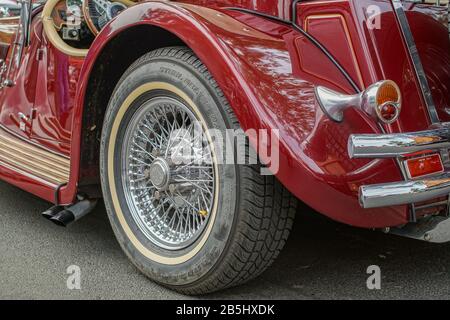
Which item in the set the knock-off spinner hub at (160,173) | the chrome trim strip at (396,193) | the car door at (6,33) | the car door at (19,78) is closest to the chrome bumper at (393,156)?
the chrome trim strip at (396,193)

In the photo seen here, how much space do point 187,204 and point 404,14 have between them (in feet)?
3.96

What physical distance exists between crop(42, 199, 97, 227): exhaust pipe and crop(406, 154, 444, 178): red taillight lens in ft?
5.25

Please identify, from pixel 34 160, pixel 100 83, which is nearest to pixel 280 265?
pixel 100 83

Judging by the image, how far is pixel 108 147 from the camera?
8.82 ft

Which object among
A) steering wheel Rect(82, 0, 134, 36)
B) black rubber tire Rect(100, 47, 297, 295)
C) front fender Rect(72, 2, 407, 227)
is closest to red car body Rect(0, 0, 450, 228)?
front fender Rect(72, 2, 407, 227)

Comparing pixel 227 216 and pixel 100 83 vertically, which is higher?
pixel 100 83

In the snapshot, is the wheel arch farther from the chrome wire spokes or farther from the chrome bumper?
the chrome bumper

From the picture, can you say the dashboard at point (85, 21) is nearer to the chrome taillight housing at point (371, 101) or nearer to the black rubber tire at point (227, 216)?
the black rubber tire at point (227, 216)

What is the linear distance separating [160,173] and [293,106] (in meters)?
0.75

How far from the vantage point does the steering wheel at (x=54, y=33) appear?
10.3 ft

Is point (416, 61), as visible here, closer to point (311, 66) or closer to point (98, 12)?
point (311, 66)

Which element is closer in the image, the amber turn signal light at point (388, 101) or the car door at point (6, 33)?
the amber turn signal light at point (388, 101)

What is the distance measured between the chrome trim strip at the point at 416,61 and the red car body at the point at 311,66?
25mm

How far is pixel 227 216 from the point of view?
7.06 ft
